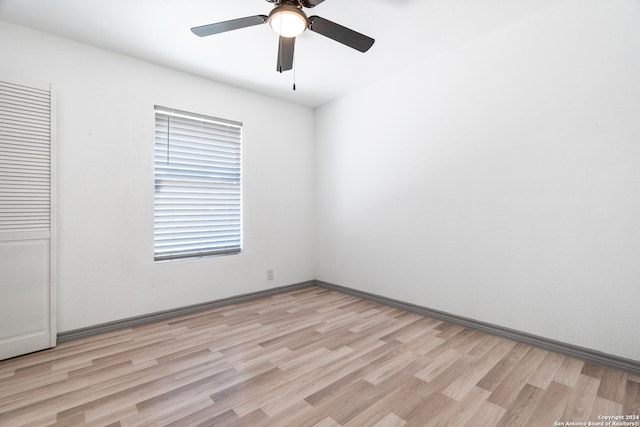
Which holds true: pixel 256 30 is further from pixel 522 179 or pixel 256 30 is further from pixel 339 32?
pixel 522 179

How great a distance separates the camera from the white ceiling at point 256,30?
7.25 ft

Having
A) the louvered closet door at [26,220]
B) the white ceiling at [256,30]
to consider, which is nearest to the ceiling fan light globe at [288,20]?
the white ceiling at [256,30]

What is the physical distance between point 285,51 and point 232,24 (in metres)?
0.42

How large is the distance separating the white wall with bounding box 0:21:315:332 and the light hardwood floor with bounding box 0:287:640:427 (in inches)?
17.4

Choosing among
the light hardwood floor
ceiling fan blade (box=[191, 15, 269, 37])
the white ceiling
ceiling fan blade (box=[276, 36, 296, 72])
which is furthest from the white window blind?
ceiling fan blade (box=[276, 36, 296, 72])

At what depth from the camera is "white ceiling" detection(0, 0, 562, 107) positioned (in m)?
2.21

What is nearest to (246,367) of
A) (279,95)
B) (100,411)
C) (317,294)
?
(100,411)

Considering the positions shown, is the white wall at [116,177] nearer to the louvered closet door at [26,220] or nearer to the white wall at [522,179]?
the louvered closet door at [26,220]

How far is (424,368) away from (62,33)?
13.2 feet

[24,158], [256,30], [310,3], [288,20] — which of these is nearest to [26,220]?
[24,158]

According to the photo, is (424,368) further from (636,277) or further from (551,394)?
(636,277)

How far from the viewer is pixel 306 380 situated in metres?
1.93

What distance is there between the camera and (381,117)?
11.6ft

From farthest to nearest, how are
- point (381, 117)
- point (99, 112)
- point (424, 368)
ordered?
point (381, 117), point (99, 112), point (424, 368)
